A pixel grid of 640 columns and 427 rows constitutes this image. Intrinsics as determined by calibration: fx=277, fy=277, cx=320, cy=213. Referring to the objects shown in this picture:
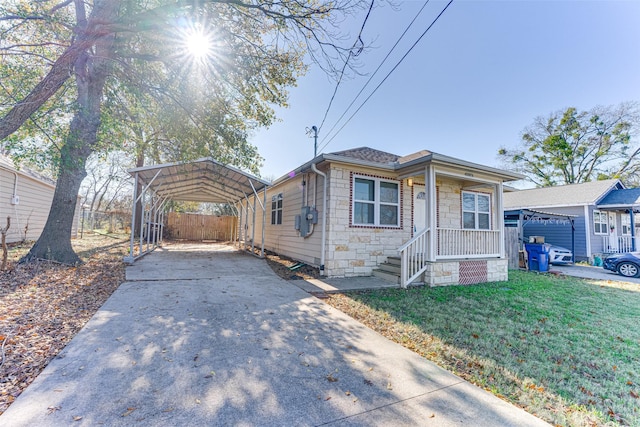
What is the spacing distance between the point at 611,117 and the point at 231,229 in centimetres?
2955

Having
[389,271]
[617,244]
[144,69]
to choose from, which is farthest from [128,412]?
[617,244]

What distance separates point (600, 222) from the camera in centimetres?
1398

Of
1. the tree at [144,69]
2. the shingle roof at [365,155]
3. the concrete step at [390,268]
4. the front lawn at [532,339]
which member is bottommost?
the front lawn at [532,339]

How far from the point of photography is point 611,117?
20766 millimetres

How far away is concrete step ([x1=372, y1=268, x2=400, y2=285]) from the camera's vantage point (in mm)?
6744

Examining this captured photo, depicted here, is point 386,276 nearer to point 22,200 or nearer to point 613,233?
point 22,200

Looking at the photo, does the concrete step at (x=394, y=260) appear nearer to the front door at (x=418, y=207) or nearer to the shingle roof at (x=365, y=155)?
the front door at (x=418, y=207)

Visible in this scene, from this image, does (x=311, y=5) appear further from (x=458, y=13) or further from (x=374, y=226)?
(x=374, y=226)

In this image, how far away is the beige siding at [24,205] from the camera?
9.62 meters

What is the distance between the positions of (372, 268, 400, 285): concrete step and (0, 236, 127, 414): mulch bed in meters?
5.74

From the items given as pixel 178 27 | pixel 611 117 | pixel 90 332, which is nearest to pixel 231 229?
pixel 178 27

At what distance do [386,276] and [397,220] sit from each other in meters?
Result: 1.70

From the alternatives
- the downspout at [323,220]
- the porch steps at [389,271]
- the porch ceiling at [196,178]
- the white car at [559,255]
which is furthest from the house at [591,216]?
the porch ceiling at [196,178]

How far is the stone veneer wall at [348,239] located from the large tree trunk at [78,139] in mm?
5753
